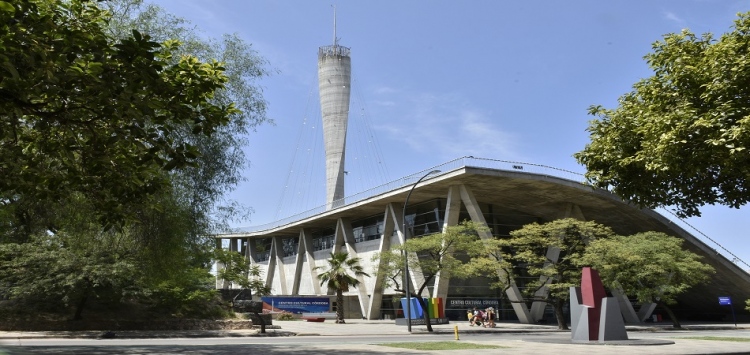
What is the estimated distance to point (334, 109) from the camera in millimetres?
78188

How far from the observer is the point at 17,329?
29.4 meters

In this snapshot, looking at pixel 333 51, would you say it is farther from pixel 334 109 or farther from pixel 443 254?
pixel 443 254

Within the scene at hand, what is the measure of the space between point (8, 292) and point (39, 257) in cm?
368

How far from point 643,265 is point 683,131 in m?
35.1

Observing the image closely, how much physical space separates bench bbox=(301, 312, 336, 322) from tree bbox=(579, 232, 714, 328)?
928 inches

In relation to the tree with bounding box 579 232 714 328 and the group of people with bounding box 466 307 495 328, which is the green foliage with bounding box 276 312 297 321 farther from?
the tree with bounding box 579 232 714 328

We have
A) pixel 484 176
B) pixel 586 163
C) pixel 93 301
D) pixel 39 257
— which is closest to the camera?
pixel 586 163

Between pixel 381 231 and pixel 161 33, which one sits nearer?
pixel 161 33

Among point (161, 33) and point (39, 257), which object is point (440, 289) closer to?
point (39, 257)

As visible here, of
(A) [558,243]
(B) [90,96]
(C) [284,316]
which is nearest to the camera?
(B) [90,96]

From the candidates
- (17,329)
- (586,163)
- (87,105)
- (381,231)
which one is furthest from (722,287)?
(87,105)

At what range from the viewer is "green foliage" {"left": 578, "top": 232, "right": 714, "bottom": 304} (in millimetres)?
44250

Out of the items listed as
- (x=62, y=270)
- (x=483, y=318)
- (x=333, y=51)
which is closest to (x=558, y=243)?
(x=483, y=318)

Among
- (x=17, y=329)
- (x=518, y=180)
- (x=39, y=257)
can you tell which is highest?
(x=518, y=180)
